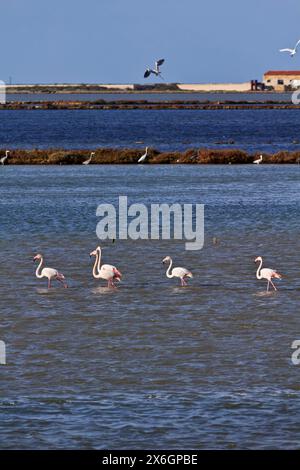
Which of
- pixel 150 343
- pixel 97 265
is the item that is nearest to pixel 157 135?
pixel 97 265

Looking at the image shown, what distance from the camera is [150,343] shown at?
68.8 ft

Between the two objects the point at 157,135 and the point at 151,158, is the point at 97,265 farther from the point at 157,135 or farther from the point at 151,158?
the point at 157,135

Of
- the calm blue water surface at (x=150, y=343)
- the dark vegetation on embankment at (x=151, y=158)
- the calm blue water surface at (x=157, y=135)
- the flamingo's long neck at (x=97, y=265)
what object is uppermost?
the calm blue water surface at (x=157, y=135)

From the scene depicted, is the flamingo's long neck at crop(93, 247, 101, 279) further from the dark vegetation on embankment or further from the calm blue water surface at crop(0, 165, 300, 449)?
the dark vegetation on embankment

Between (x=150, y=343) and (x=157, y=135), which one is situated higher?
(x=157, y=135)

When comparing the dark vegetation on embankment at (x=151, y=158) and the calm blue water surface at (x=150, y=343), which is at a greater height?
the dark vegetation on embankment at (x=151, y=158)

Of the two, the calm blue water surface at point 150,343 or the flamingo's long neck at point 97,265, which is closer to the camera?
the calm blue water surface at point 150,343

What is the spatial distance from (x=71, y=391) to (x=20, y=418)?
1452 millimetres

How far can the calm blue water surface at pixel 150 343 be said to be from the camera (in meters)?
16.1

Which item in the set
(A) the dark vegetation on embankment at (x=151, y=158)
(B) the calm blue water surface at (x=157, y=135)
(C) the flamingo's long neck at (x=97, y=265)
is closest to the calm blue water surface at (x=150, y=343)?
(C) the flamingo's long neck at (x=97, y=265)

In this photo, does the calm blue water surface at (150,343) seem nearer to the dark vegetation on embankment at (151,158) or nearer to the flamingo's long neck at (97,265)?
the flamingo's long neck at (97,265)
